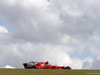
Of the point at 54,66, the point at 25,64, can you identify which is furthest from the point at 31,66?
the point at 54,66

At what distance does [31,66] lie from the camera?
75.8 m

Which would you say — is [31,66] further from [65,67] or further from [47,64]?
[65,67]

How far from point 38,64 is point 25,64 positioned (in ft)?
17.0

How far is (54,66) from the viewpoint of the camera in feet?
253

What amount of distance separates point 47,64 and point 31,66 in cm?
647

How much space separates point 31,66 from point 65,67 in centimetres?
1356

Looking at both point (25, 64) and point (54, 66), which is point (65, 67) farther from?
point (25, 64)

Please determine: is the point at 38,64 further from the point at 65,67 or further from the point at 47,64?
the point at 65,67

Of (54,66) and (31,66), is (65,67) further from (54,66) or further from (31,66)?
(31,66)

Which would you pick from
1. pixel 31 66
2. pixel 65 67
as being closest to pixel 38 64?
pixel 31 66

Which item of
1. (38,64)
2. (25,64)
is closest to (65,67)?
(38,64)

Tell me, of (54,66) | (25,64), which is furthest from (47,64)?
(25,64)

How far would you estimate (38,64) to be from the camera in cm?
7738

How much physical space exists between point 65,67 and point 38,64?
10810 mm
